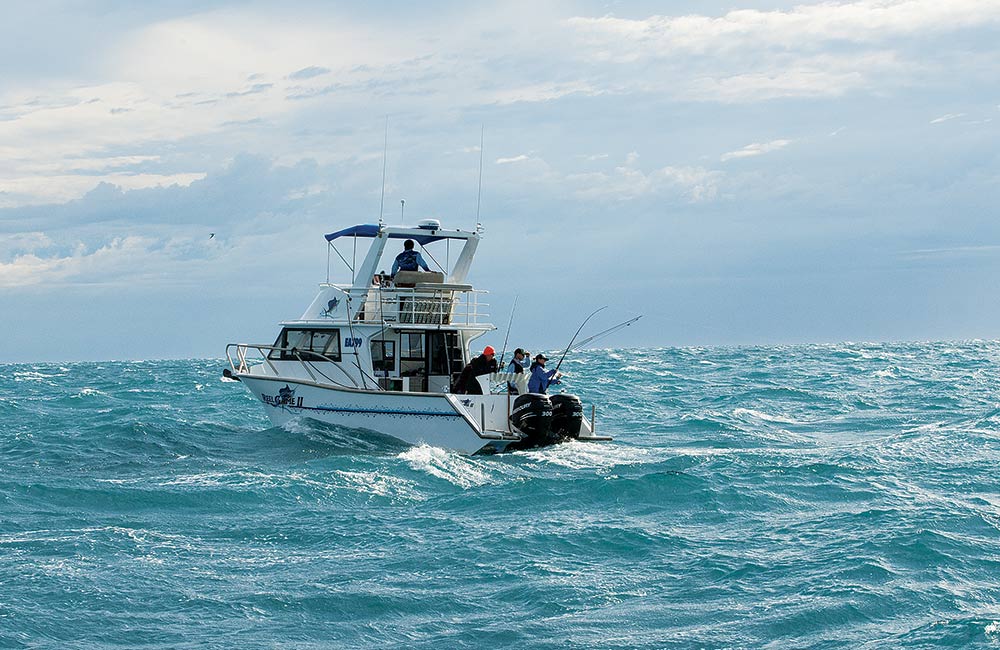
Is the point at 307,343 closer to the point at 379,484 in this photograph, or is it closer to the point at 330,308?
the point at 330,308

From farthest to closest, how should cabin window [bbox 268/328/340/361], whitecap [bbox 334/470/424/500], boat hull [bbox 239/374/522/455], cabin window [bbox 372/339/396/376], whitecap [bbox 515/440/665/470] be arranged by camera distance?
cabin window [bbox 268/328/340/361], cabin window [bbox 372/339/396/376], boat hull [bbox 239/374/522/455], whitecap [bbox 515/440/665/470], whitecap [bbox 334/470/424/500]

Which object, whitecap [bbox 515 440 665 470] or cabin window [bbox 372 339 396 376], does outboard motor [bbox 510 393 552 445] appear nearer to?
whitecap [bbox 515 440 665 470]

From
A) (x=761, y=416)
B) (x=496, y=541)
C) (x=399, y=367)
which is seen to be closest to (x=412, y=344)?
(x=399, y=367)

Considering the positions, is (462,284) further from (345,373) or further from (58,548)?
(58,548)

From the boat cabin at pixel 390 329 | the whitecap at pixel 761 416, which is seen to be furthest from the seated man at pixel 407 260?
the whitecap at pixel 761 416

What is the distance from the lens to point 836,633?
959 centimetres

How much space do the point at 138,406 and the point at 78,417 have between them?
5443 mm

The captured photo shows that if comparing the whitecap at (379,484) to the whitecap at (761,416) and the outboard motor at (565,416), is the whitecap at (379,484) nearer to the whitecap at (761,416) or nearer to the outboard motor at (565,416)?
the outboard motor at (565,416)

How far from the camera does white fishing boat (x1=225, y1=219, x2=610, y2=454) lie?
1945 centimetres

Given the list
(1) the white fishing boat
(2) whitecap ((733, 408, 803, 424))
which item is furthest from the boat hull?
(2) whitecap ((733, 408, 803, 424))

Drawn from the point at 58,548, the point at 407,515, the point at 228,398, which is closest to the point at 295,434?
the point at 407,515

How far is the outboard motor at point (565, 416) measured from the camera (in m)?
19.5

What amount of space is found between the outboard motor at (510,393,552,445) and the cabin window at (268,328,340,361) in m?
4.59

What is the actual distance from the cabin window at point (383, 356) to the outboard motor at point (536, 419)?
3.48m
